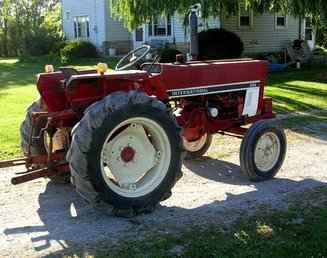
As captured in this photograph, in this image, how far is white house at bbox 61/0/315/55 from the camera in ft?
89.6

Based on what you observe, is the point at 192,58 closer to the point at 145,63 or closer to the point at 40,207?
the point at 145,63

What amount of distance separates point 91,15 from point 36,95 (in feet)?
65.9

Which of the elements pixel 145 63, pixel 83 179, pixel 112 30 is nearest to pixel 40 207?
pixel 83 179

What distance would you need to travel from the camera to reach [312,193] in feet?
19.3

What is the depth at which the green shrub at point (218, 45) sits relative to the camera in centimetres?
2236

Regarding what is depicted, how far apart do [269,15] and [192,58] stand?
75.9 feet

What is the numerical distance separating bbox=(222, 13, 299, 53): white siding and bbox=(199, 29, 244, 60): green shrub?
337cm

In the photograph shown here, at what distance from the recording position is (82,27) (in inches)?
1396

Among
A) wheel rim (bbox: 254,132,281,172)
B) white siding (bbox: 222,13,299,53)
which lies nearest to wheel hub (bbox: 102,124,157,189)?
wheel rim (bbox: 254,132,281,172)

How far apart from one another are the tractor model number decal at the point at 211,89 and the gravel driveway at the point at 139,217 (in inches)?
41.0

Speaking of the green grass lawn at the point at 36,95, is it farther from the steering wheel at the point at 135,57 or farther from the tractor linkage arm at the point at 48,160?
the steering wheel at the point at 135,57

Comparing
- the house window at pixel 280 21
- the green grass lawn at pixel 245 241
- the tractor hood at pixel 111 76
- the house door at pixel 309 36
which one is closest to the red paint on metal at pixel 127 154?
the tractor hood at pixel 111 76

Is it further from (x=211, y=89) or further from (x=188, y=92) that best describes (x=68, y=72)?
(x=211, y=89)

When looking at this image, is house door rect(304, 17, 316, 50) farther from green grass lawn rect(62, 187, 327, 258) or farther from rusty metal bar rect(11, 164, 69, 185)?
rusty metal bar rect(11, 164, 69, 185)
